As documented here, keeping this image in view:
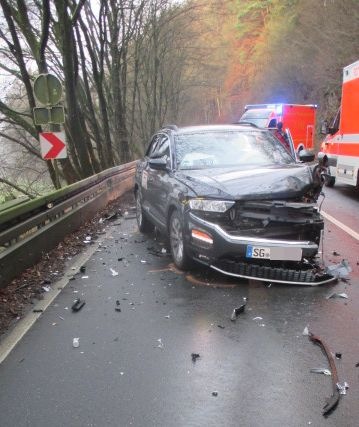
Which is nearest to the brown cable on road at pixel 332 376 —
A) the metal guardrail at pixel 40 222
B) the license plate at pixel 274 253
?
the license plate at pixel 274 253

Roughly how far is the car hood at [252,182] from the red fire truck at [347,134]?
574 cm

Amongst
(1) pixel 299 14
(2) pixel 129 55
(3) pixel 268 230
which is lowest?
(3) pixel 268 230

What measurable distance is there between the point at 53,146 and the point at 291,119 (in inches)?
583

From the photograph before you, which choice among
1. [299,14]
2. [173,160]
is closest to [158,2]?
[299,14]

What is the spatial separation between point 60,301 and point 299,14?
35.4 m

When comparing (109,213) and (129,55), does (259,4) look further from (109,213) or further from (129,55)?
(109,213)

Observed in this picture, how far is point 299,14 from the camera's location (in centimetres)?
3634

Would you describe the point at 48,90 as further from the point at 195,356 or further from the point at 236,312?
the point at 195,356

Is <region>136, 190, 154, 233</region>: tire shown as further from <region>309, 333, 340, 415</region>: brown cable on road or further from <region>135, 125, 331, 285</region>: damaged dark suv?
<region>309, 333, 340, 415</region>: brown cable on road

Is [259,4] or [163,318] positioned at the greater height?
[259,4]

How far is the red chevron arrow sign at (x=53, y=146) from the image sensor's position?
10664 mm

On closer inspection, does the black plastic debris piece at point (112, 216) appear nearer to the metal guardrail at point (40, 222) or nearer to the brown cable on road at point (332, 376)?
the metal guardrail at point (40, 222)

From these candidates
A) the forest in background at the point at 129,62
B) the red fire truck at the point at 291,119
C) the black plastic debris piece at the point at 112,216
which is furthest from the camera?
the red fire truck at the point at 291,119

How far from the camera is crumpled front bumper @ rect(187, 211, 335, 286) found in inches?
223
